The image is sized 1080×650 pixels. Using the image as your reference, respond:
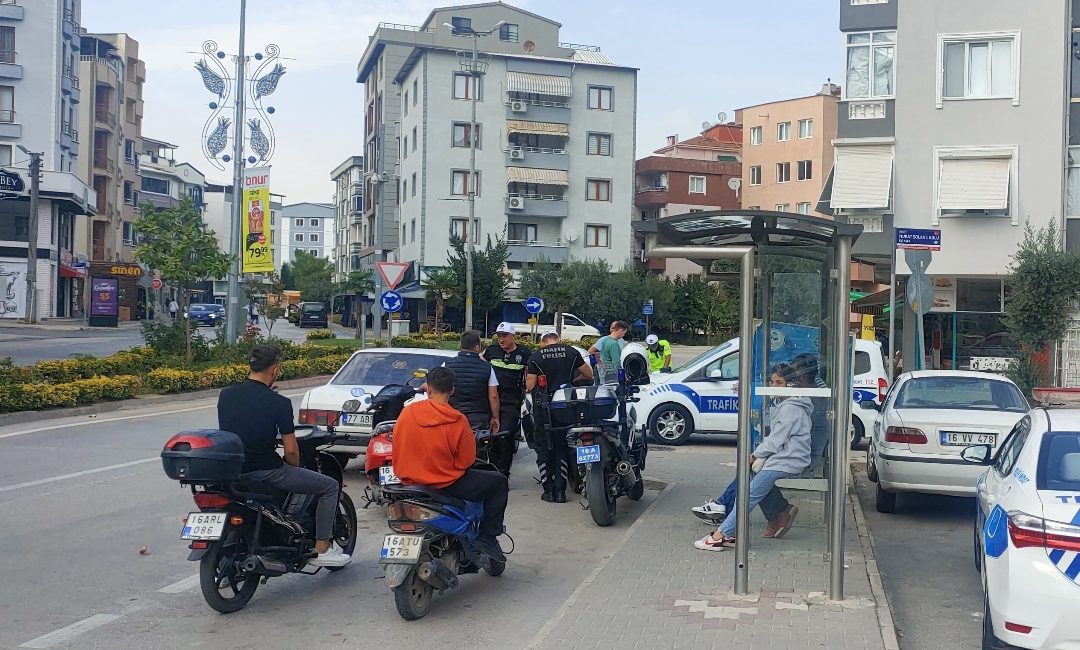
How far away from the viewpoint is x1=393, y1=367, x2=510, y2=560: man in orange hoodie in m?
7.02

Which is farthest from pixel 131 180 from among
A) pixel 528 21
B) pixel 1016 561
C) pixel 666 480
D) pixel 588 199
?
pixel 1016 561

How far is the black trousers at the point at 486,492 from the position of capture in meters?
7.18

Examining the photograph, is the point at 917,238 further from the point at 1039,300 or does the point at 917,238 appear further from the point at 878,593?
the point at 878,593

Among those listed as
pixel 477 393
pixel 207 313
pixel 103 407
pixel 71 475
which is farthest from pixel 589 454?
pixel 207 313

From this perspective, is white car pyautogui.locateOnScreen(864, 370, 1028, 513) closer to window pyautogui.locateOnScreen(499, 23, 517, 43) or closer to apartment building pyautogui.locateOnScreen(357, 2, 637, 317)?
apartment building pyautogui.locateOnScreen(357, 2, 637, 317)

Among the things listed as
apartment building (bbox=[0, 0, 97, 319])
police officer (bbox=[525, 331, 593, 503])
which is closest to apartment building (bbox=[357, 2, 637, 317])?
apartment building (bbox=[0, 0, 97, 319])

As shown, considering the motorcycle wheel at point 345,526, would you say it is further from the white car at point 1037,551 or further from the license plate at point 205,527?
the white car at point 1037,551

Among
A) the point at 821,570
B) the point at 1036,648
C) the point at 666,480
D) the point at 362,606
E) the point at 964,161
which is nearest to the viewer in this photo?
the point at 1036,648

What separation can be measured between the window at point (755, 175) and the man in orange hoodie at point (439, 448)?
68.4 meters

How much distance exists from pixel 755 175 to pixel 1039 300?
170ft

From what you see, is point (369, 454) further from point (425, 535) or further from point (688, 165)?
point (688, 165)

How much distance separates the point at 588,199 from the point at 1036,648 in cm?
6065

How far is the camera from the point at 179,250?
25.8m

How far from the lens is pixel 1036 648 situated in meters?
5.41
